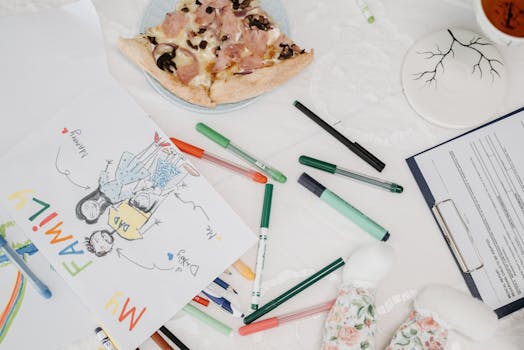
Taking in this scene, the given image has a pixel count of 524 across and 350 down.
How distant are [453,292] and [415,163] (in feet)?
0.72

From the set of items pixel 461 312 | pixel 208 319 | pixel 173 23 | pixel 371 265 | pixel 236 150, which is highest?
pixel 173 23

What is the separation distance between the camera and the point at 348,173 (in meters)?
0.84

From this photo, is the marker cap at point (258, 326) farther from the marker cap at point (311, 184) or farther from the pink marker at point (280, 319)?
the marker cap at point (311, 184)

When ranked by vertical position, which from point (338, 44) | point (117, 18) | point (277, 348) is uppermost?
point (117, 18)

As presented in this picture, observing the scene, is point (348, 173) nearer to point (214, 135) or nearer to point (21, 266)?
point (214, 135)

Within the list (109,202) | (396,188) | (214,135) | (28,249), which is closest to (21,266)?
(28,249)

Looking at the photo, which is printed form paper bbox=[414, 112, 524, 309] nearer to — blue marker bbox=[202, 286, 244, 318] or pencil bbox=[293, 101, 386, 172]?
pencil bbox=[293, 101, 386, 172]

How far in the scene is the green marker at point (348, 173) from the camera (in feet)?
2.73

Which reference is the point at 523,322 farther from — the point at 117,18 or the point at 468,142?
the point at 117,18

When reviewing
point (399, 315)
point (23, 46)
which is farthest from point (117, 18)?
point (399, 315)

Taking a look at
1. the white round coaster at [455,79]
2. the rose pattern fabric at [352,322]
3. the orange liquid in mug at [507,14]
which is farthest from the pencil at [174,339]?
the orange liquid in mug at [507,14]

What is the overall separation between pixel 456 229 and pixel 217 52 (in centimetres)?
50

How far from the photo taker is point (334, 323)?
78cm

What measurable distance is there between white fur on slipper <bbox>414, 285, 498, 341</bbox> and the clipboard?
0.18 ft
